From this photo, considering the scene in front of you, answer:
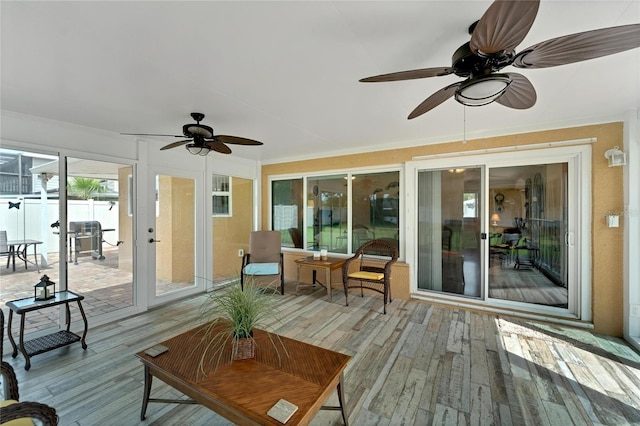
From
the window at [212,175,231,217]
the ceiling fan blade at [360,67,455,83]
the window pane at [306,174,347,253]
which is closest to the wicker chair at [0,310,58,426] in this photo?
the ceiling fan blade at [360,67,455,83]

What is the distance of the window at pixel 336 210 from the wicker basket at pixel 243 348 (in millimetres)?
3179

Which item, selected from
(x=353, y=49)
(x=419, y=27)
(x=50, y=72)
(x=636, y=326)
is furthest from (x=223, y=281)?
(x=636, y=326)

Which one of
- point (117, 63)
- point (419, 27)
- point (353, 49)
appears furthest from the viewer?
point (117, 63)

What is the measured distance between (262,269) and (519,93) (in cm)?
372

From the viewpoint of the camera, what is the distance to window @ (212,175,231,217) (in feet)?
15.7

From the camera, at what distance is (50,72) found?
6.40ft

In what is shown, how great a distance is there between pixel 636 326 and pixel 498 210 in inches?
68.0

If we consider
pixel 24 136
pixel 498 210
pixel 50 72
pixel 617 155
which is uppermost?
pixel 50 72

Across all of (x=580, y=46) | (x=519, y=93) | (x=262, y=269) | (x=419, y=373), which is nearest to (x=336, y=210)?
(x=262, y=269)

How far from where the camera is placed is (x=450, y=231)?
12.9ft

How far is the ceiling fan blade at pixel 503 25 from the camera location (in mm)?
979

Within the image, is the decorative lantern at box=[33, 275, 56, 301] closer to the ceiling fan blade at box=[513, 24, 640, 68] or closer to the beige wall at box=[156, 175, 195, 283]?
the beige wall at box=[156, 175, 195, 283]

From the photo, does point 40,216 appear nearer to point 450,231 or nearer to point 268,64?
point 268,64

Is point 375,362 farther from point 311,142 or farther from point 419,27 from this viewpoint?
point 311,142
